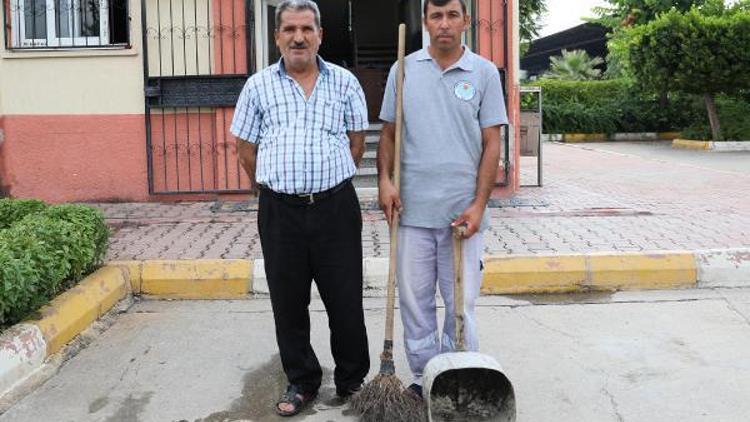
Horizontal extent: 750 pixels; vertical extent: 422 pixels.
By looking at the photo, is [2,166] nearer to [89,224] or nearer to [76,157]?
[76,157]

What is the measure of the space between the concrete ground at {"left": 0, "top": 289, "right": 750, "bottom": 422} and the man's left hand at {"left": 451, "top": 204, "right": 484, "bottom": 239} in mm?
917

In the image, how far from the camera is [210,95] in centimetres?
896

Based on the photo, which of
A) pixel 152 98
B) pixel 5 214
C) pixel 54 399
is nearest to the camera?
pixel 54 399

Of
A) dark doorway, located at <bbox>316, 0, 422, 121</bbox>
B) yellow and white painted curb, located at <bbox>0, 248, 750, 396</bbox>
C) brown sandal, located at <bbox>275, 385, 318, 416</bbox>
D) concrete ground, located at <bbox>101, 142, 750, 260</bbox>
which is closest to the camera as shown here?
brown sandal, located at <bbox>275, 385, 318, 416</bbox>

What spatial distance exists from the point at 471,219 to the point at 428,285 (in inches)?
16.8

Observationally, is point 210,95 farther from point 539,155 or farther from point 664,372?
point 664,372

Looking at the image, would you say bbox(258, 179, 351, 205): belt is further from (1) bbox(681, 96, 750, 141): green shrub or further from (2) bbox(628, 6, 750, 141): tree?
(1) bbox(681, 96, 750, 141): green shrub

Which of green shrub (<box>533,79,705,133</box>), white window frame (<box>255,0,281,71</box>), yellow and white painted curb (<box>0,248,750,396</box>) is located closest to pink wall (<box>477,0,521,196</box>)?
white window frame (<box>255,0,281,71</box>)

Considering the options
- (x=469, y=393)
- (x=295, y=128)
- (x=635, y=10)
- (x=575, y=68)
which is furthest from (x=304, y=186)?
(x=575, y=68)

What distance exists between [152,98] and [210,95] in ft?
2.16

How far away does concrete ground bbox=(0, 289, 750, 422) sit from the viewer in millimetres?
3688

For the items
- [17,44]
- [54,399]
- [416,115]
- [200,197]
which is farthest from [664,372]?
[17,44]

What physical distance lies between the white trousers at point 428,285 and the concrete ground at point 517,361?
468mm

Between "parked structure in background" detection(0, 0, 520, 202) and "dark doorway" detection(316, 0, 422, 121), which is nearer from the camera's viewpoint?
"parked structure in background" detection(0, 0, 520, 202)
